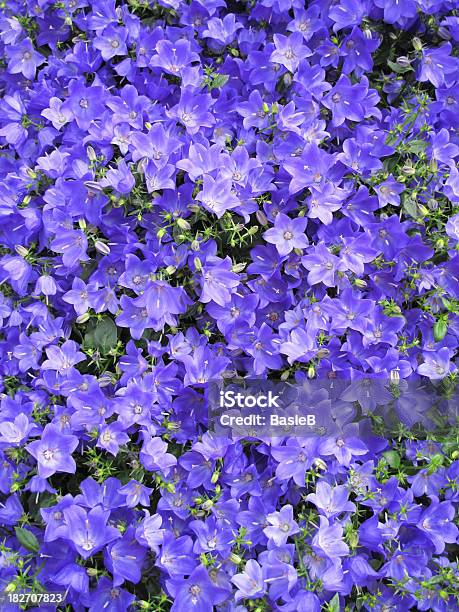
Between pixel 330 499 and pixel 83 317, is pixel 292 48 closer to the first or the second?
pixel 83 317

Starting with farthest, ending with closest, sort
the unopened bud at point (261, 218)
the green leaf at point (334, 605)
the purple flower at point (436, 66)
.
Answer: the purple flower at point (436, 66)
the unopened bud at point (261, 218)
the green leaf at point (334, 605)

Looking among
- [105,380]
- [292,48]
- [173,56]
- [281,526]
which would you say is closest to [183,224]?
[105,380]

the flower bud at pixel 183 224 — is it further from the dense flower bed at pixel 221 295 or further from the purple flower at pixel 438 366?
the purple flower at pixel 438 366

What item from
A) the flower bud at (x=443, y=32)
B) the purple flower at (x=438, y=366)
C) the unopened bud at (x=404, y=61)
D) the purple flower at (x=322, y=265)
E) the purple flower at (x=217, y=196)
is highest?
the flower bud at (x=443, y=32)

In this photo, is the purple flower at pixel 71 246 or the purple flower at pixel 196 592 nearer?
the purple flower at pixel 196 592

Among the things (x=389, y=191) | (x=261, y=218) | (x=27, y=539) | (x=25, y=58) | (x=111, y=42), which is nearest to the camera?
(x=27, y=539)

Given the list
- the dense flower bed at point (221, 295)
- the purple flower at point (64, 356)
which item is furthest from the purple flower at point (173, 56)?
the purple flower at point (64, 356)

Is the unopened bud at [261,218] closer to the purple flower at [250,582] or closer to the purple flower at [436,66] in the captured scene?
the purple flower at [436,66]

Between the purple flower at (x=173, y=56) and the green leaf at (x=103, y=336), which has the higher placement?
the purple flower at (x=173, y=56)

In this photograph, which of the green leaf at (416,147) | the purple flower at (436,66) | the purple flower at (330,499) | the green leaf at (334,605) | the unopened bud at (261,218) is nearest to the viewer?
the green leaf at (334,605)
